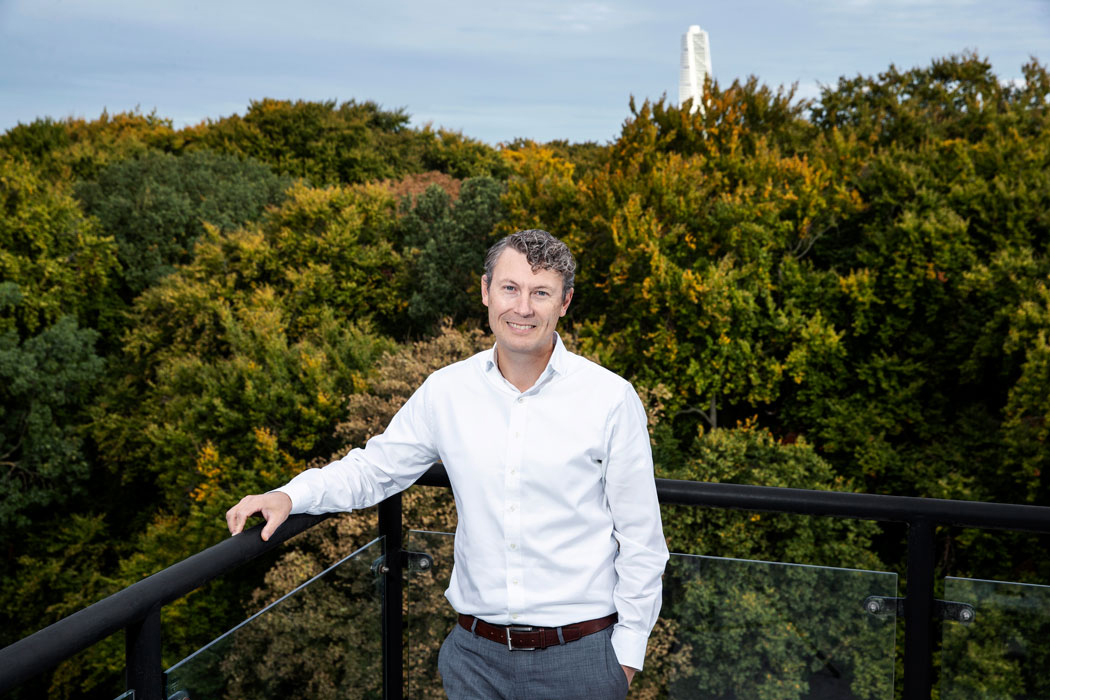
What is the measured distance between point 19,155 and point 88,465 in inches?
359

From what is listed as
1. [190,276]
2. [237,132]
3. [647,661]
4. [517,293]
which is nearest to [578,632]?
[647,661]

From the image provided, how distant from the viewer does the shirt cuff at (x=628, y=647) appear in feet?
5.03

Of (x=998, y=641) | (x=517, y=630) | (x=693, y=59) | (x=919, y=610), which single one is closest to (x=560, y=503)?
(x=517, y=630)

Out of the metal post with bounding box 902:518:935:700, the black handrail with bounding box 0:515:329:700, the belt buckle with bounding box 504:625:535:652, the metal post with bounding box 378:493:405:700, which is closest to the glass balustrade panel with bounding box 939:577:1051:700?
the metal post with bounding box 902:518:935:700

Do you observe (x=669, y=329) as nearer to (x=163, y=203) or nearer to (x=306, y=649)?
(x=306, y=649)

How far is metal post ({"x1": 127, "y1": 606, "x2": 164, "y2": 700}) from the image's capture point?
121 cm

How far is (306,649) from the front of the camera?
170cm

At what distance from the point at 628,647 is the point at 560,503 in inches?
11.5

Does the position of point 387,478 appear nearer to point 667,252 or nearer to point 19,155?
point 667,252

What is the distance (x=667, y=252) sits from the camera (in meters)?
11.5

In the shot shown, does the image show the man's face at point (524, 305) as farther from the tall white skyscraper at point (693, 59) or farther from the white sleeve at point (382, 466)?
the tall white skyscraper at point (693, 59)

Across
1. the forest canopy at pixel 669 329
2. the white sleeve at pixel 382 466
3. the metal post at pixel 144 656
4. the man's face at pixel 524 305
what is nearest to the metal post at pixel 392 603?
the white sleeve at pixel 382 466

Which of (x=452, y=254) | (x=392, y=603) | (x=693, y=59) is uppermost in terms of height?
(x=693, y=59)

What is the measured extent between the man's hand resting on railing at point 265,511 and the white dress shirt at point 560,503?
0.03m
